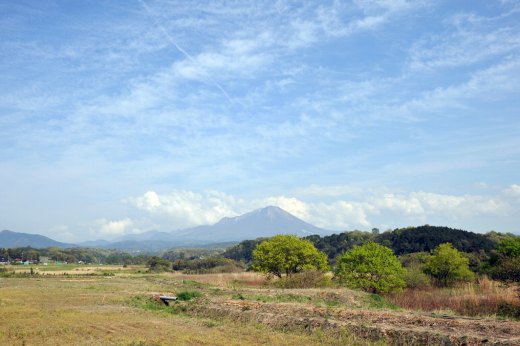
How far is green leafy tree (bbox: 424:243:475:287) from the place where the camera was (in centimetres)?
4181

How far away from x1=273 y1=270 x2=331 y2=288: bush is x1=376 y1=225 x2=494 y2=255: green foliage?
42.7m

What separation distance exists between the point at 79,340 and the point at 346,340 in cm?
909

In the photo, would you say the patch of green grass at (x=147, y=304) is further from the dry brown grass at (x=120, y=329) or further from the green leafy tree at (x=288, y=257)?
the green leafy tree at (x=288, y=257)

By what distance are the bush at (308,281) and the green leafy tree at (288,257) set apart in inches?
154

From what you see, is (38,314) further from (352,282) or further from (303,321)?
(352,282)

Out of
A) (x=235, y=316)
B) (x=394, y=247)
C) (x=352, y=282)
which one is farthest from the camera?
(x=394, y=247)

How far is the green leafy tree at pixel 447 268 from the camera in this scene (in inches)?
1646

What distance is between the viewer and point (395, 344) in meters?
14.5

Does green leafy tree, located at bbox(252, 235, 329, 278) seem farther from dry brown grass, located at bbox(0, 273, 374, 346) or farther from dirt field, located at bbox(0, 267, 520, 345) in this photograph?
dry brown grass, located at bbox(0, 273, 374, 346)

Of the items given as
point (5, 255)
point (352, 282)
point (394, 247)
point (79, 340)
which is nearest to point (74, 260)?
point (5, 255)

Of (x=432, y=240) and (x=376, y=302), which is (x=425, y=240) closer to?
(x=432, y=240)

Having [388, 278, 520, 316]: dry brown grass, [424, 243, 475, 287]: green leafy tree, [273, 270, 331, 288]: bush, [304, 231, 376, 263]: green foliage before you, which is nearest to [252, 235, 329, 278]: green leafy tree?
[273, 270, 331, 288]: bush

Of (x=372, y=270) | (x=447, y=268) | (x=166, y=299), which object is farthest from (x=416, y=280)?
(x=166, y=299)

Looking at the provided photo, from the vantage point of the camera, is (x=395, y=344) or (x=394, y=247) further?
(x=394, y=247)
